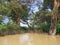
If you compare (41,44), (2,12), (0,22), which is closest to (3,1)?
(2,12)

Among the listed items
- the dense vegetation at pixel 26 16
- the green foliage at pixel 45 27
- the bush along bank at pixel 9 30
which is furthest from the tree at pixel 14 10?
the green foliage at pixel 45 27

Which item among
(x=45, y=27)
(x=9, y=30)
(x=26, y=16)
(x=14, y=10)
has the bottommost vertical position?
(x=45, y=27)

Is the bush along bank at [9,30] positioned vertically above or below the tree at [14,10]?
below

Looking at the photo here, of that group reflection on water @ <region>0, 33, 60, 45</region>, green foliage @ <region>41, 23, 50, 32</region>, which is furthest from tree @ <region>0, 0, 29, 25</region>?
reflection on water @ <region>0, 33, 60, 45</region>

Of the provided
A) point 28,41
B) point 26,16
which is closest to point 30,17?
point 26,16

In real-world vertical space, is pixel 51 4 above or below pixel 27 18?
above

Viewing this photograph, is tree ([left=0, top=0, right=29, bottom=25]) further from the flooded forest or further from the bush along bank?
the bush along bank

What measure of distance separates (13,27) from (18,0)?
10.5 ft

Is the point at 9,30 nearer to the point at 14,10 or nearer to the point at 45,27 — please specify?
the point at 14,10

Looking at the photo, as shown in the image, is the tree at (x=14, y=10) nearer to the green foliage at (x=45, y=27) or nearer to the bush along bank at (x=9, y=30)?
the bush along bank at (x=9, y=30)

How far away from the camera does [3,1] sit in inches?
692

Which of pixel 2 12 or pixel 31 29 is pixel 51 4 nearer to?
pixel 31 29

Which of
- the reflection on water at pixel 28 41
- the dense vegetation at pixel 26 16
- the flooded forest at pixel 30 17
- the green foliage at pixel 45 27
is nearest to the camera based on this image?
the reflection on water at pixel 28 41

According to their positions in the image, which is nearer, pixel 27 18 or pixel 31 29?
pixel 31 29
